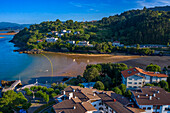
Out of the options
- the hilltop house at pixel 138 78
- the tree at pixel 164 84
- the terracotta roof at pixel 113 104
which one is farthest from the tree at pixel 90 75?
the tree at pixel 164 84

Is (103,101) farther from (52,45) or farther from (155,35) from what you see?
(155,35)

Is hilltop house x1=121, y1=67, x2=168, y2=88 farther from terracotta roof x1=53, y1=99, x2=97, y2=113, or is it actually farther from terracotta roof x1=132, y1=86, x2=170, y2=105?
terracotta roof x1=53, y1=99, x2=97, y2=113

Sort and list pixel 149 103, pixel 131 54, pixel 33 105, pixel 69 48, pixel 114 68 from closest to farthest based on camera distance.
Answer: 1. pixel 149 103
2. pixel 33 105
3. pixel 114 68
4. pixel 131 54
5. pixel 69 48

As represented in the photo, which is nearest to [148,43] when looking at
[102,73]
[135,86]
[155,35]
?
[155,35]

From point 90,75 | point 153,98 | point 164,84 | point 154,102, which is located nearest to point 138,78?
point 164,84

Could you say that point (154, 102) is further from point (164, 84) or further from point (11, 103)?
point (11, 103)

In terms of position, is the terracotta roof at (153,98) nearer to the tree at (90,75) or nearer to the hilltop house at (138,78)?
the hilltop house at (138,78)

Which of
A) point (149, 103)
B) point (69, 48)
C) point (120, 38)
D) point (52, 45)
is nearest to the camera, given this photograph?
point (149, 103)
